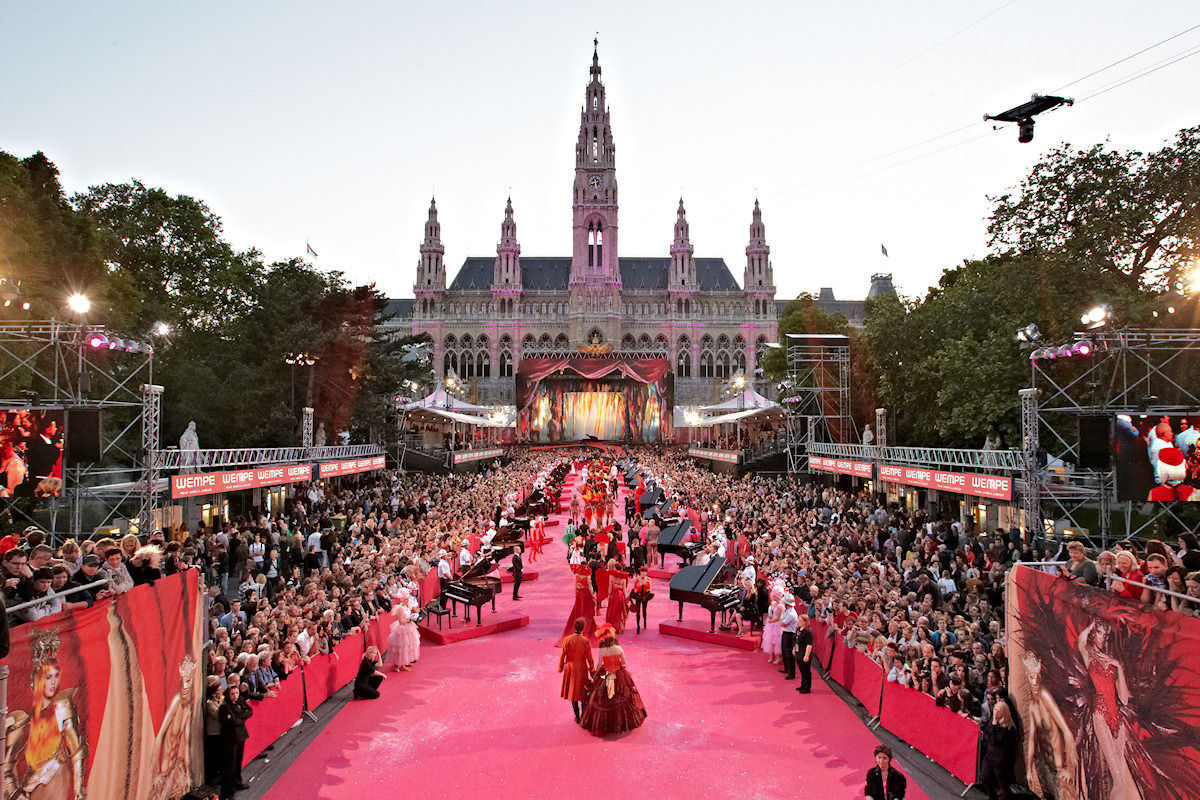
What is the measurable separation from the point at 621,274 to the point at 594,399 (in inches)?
1106

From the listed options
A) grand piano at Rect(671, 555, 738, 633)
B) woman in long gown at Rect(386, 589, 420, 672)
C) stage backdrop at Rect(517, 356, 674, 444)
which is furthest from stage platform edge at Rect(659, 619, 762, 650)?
stage backdrop at Rect(517, 356, 674, 444)

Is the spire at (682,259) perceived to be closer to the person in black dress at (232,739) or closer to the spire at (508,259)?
the spire at (508,259)

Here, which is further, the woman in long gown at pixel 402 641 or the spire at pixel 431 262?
the spire at pixel 431 262

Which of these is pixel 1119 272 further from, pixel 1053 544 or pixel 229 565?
pixel 229 565

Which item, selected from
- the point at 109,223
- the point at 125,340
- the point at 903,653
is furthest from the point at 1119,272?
the point at 109,223

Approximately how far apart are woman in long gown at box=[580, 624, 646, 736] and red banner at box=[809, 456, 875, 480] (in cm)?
1628

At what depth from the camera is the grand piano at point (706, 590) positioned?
1358cm

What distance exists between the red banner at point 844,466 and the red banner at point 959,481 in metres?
2.18

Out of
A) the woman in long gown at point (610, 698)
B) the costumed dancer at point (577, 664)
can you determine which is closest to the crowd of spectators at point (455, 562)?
the woman in long gown at point (610, 698)

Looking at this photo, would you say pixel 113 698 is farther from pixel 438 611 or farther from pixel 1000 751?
pixel 1000 751

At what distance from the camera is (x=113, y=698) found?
612 cm

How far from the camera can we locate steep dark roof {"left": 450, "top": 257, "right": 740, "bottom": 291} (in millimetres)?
86500

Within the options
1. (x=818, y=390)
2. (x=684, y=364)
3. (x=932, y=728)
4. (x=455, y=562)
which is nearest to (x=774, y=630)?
(x=932, y=728)

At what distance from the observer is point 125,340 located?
1644 centimetres
